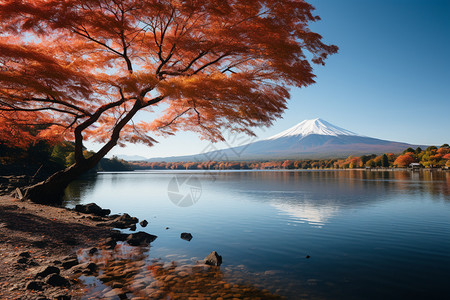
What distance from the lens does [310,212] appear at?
14.4 metres

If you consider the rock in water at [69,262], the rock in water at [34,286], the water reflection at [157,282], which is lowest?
the water reflection at [157,282]

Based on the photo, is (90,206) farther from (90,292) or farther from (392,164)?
(392,164)

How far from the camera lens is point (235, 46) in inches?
362

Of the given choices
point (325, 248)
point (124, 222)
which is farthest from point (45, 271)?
point (325, 248)

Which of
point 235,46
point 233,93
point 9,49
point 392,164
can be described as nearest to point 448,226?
point 233,93

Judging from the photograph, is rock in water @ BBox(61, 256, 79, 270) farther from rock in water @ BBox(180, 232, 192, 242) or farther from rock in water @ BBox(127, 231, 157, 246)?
rock in water @ BBox(180, 232, 192, 242)

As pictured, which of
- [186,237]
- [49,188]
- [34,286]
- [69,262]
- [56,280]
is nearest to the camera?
[34,286]

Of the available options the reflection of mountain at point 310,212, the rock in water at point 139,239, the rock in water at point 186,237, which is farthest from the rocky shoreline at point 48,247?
the reflection of mountain at point 310,212

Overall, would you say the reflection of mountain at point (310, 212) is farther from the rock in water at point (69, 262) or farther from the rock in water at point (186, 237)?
the rock in water at point (69, 262)

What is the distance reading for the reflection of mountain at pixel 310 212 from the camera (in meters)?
12.3

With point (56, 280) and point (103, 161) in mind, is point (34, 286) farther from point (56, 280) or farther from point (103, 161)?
point (103, 161)

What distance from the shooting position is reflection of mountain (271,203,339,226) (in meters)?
12.3

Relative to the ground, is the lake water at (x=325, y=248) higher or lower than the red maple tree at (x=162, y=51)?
lower

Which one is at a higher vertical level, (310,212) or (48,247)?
(48,247)
